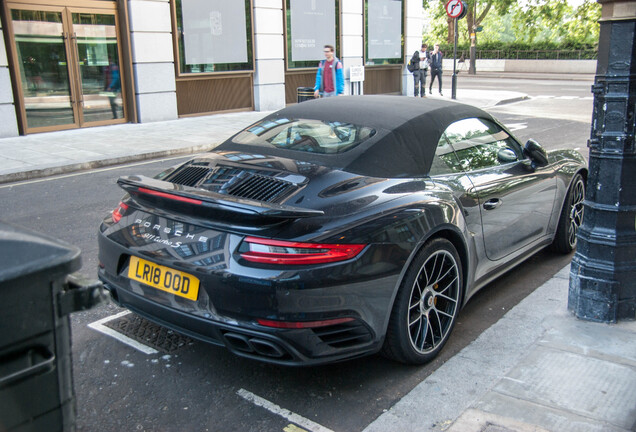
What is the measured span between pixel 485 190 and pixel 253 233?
1807 mm

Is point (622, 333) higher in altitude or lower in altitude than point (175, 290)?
lower

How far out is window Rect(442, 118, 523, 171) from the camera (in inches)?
165

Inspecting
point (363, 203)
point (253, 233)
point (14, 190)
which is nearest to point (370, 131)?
point (363, 203)

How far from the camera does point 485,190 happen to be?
161 inches

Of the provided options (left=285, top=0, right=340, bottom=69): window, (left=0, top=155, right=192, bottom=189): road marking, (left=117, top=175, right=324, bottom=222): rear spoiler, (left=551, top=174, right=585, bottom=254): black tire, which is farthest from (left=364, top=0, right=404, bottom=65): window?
(left=117, top=175, right=324, bottom=222): rear spoiler

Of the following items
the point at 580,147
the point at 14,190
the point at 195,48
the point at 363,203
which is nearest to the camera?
the point at 363,203

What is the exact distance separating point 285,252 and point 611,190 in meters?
2.28

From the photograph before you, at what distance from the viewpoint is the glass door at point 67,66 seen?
13.1 meters

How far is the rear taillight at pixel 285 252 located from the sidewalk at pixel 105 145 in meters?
7.57

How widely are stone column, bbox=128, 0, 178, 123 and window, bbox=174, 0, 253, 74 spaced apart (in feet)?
1.62

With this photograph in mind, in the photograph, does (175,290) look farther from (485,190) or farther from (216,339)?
(485,190)

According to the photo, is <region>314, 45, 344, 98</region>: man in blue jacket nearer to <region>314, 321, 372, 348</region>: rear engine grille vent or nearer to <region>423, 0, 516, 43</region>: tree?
<region>314, 321, 372, 348</region>: rear engine grille vent

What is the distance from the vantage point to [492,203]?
4.13 metres

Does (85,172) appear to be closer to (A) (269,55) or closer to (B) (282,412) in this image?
(B) (282,412)
